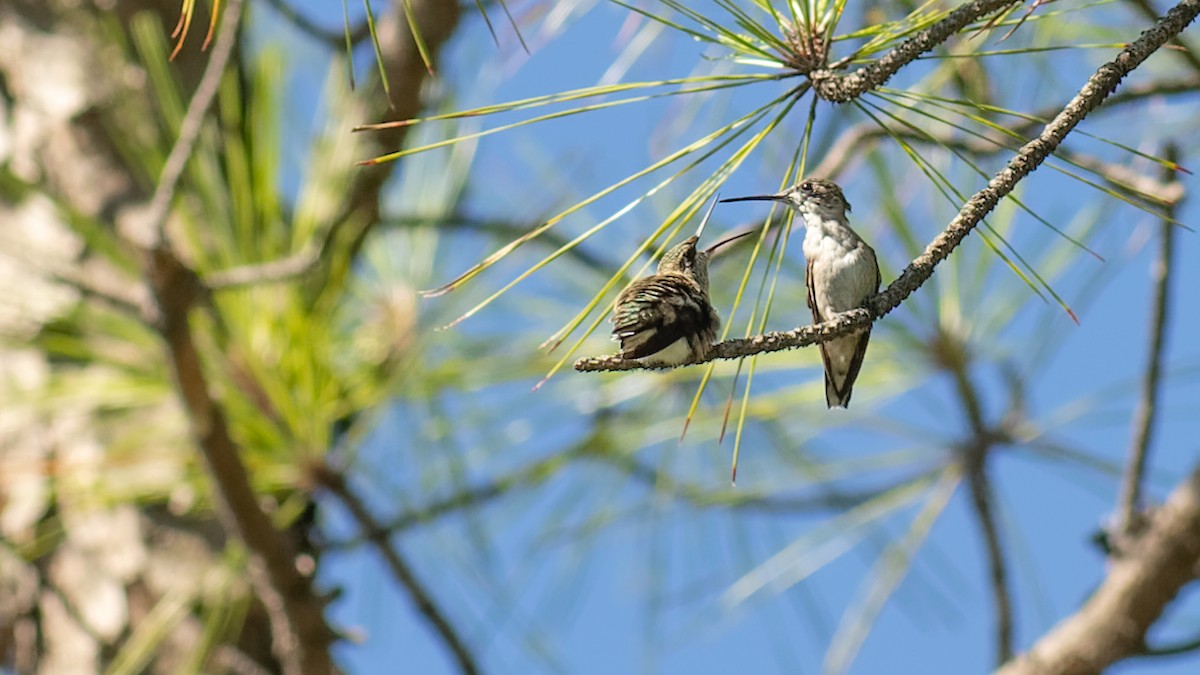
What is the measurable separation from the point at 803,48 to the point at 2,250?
1.27 m

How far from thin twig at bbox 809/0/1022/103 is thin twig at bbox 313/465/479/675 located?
1.01 m

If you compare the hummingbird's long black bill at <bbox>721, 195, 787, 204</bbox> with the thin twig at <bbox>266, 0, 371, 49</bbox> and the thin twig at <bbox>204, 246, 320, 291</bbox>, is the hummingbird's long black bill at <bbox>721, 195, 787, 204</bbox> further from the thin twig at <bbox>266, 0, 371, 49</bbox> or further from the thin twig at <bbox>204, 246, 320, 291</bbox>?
the thin twig at <bbox>266, 0, 371, 49</bbox>

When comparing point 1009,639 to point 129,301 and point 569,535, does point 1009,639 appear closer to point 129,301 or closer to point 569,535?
point 569,535

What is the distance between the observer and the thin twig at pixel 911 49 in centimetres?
84

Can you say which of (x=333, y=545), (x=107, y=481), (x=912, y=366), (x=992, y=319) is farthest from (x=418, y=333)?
(x=992, y=319)

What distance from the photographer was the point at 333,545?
76.4 inches

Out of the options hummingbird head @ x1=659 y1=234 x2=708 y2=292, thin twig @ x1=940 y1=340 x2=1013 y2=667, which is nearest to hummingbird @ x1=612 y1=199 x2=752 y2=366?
hummingbird head @ x1=659 y1=234 x2=708 y2=292

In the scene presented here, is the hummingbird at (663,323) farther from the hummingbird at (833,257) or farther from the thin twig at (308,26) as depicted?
the thin twig at (308,26)

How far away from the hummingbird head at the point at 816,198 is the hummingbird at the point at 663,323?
0.54ft

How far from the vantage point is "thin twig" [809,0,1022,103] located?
0.84 m

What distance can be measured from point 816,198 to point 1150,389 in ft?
1.75

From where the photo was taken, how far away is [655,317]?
0.97 metres

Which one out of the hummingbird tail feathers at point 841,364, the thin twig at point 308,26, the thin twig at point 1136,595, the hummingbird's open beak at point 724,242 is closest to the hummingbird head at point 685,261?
the hummingbird's open beak at point 724,242

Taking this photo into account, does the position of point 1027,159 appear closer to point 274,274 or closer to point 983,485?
point 274,274
